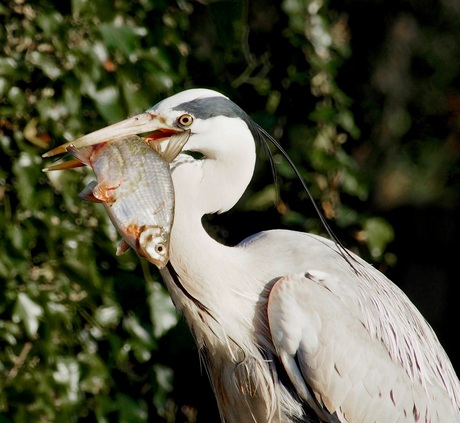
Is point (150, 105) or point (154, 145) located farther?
point (150, 105)

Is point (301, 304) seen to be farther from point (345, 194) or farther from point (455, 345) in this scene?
point (455, 345)

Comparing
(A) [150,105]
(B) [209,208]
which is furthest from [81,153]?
(A) [150,105]

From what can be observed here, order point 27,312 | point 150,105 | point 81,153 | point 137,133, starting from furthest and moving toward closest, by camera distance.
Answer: point 150,105 < point 27,312 < point 137,133 < point 81,153

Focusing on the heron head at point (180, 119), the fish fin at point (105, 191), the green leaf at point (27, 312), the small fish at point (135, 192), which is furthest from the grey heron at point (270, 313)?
the green leaf at point (27, 312)

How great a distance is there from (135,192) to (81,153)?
20 cm

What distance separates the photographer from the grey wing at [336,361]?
2.79 metres

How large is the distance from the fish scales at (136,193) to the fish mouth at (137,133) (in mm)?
85

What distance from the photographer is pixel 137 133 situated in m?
2.73

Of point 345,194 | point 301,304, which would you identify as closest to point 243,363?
point 301,304

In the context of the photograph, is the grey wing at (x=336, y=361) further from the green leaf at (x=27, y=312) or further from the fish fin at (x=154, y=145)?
the green leaf at (x=27, y=312)

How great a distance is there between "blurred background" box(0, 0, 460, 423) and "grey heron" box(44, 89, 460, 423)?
88 cm

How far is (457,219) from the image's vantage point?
5035 millimetres

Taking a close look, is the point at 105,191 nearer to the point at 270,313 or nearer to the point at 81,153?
the point at 81,153

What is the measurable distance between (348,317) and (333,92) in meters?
1.65
